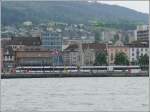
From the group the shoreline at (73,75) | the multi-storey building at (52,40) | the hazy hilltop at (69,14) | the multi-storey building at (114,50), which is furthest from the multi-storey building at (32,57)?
the hazy hilltop at (69,14)

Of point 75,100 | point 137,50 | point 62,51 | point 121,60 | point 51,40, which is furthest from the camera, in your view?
point 51,40

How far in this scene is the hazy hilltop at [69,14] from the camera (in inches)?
2516

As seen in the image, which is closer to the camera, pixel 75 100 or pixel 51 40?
pixel 75 100

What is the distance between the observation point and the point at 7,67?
32.7 m

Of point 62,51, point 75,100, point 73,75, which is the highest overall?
point 75,100

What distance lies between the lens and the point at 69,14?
233 ft

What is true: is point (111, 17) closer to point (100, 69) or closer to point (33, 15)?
point (33, 15)

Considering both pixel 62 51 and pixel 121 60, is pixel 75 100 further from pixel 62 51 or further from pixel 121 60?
pixel 62 51

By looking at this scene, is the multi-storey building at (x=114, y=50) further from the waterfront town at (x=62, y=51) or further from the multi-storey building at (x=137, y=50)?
the multi-storey building at (x=137, y=50)

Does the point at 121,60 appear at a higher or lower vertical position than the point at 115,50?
lower

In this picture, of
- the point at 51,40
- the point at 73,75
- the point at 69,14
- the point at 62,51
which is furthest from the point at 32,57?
the point at 69,14

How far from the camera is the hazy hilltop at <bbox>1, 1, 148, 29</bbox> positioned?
63.9 metres

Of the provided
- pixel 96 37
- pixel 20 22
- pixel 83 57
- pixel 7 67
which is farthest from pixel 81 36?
pixel 7 67

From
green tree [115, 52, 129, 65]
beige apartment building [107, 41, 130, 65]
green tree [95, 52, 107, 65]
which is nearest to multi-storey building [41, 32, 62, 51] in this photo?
beige apartment building [107, 41, 130, 65]
